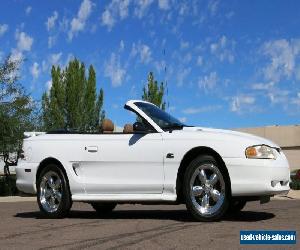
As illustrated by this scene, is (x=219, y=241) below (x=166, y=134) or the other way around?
below

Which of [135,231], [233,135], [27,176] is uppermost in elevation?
[233,135]

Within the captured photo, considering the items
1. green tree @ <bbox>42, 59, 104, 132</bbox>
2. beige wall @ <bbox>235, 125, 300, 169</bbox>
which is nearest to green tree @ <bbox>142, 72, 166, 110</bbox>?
green tree @ <bbox>42, 59, 104, 132</bbox>

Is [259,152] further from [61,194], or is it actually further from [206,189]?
[61,194]

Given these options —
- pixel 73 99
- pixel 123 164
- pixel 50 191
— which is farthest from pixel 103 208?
pixel 73 99

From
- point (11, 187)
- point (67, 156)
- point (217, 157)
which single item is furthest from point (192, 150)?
point (11, 187)

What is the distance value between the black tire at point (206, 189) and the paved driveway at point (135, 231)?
0.20 meters

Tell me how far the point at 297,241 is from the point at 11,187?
21549 millimetres

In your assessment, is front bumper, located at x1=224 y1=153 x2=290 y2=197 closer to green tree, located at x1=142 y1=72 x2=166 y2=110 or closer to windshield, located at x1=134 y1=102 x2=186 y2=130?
windshield, located at x1=134 y1=102 x2=186 y2=130

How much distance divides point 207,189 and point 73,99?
30.9 meters

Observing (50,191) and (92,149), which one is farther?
A: (50,191)

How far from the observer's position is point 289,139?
60281 millimetres

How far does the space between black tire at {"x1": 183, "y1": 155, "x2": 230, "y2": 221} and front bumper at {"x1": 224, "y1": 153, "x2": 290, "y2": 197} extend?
152 mm

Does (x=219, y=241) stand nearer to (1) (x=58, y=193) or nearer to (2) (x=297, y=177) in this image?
(1) (x=58, y=193)

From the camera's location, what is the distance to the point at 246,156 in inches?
327
